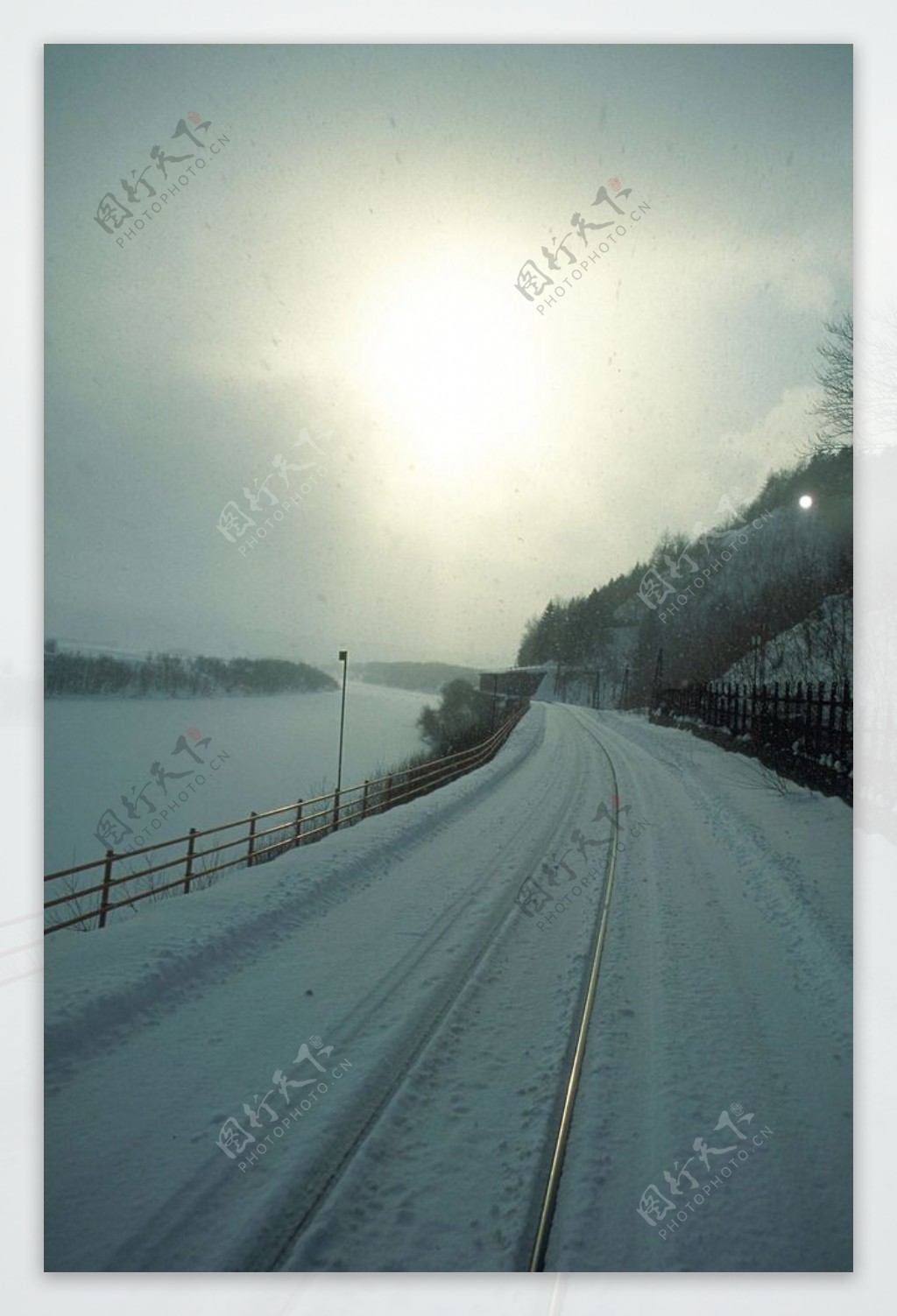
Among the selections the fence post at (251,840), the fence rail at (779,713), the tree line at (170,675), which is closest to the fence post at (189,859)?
the fence post at (251,840)

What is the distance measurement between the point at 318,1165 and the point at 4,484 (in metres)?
3.19

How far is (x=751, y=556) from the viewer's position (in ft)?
14.9

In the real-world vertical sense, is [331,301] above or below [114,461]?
above

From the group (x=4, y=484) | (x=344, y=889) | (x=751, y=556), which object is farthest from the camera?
(x=344, y=889)

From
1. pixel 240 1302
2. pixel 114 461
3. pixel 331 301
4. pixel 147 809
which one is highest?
pixel 331 301

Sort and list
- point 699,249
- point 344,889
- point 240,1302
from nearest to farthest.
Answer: point 240,1302
point 699,249
point 344,889

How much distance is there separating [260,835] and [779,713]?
12.3 feet

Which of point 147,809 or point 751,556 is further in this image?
point 751,556

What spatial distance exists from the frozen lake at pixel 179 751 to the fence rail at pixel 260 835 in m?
0.14

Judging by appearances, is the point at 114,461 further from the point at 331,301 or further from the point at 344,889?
the point at 344,889

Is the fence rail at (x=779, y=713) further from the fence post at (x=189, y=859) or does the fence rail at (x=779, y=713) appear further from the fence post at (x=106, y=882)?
the fence post at (x=106, y=882)

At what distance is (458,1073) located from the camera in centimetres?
321

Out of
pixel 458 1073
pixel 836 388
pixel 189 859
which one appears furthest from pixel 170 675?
pixel 836 388

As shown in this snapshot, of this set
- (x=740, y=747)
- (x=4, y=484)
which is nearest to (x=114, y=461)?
(x=4, y=484)
